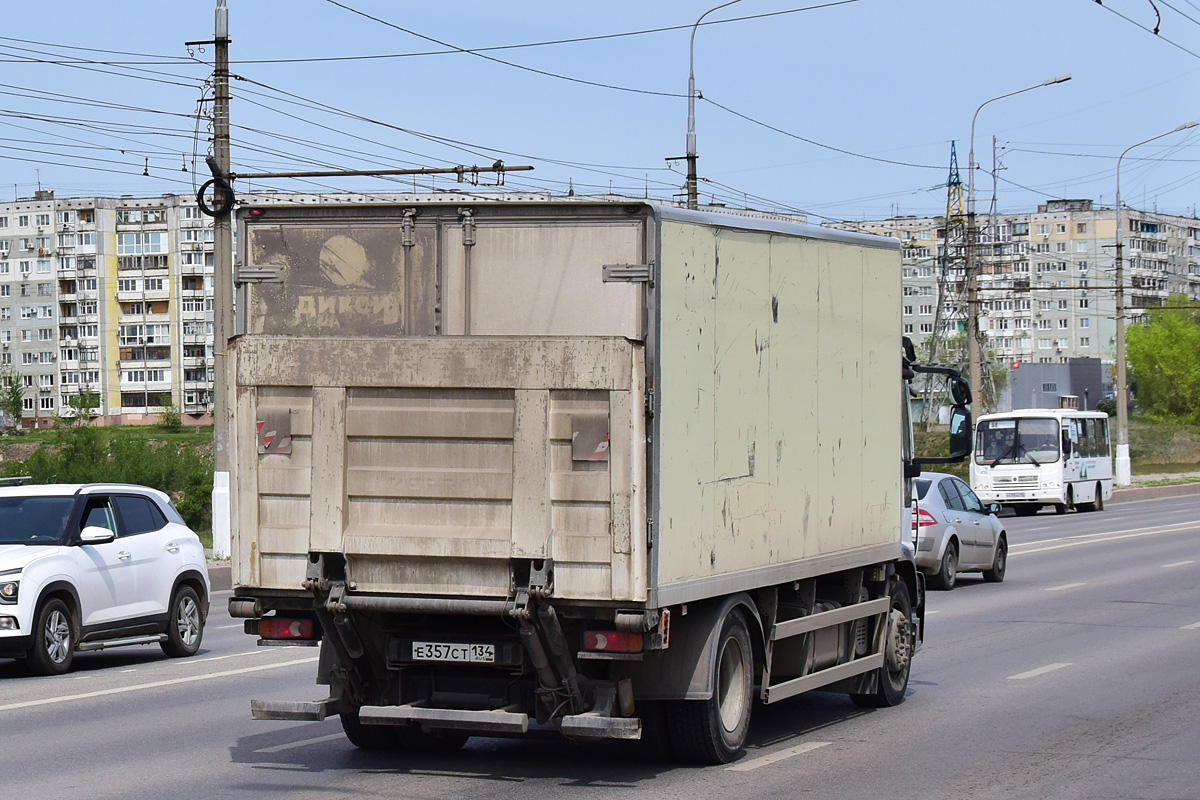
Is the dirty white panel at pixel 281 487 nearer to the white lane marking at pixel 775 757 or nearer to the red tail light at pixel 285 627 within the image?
the red tail light at pixel 285 627

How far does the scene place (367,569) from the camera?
26.6 feet

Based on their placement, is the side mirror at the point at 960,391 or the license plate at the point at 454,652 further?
the side mirror at the point at 960,391

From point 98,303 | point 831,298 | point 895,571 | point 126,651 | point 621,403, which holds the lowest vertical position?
point 126,651

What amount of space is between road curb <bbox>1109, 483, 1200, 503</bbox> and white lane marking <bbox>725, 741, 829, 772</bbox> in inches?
1692

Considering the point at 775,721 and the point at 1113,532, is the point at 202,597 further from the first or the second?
the point at 1113,532

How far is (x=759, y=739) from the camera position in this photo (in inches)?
381

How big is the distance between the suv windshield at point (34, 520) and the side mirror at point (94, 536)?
243 mm

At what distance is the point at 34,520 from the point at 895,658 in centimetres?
769

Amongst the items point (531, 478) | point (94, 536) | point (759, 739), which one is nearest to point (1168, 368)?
point (94, 536)

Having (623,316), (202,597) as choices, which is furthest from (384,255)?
(202,597)

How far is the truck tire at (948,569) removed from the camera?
69.8ft

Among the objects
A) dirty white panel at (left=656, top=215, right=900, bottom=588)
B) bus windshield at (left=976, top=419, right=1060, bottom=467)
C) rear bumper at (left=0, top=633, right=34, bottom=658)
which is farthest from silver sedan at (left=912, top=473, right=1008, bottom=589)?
bus windshield at (left=976, top=419, right=1060, bottom=467)

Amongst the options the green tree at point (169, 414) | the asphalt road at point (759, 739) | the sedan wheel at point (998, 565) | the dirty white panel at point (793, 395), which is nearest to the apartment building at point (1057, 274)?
the green tree at point (169, 414)

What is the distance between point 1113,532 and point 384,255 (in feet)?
90.5
